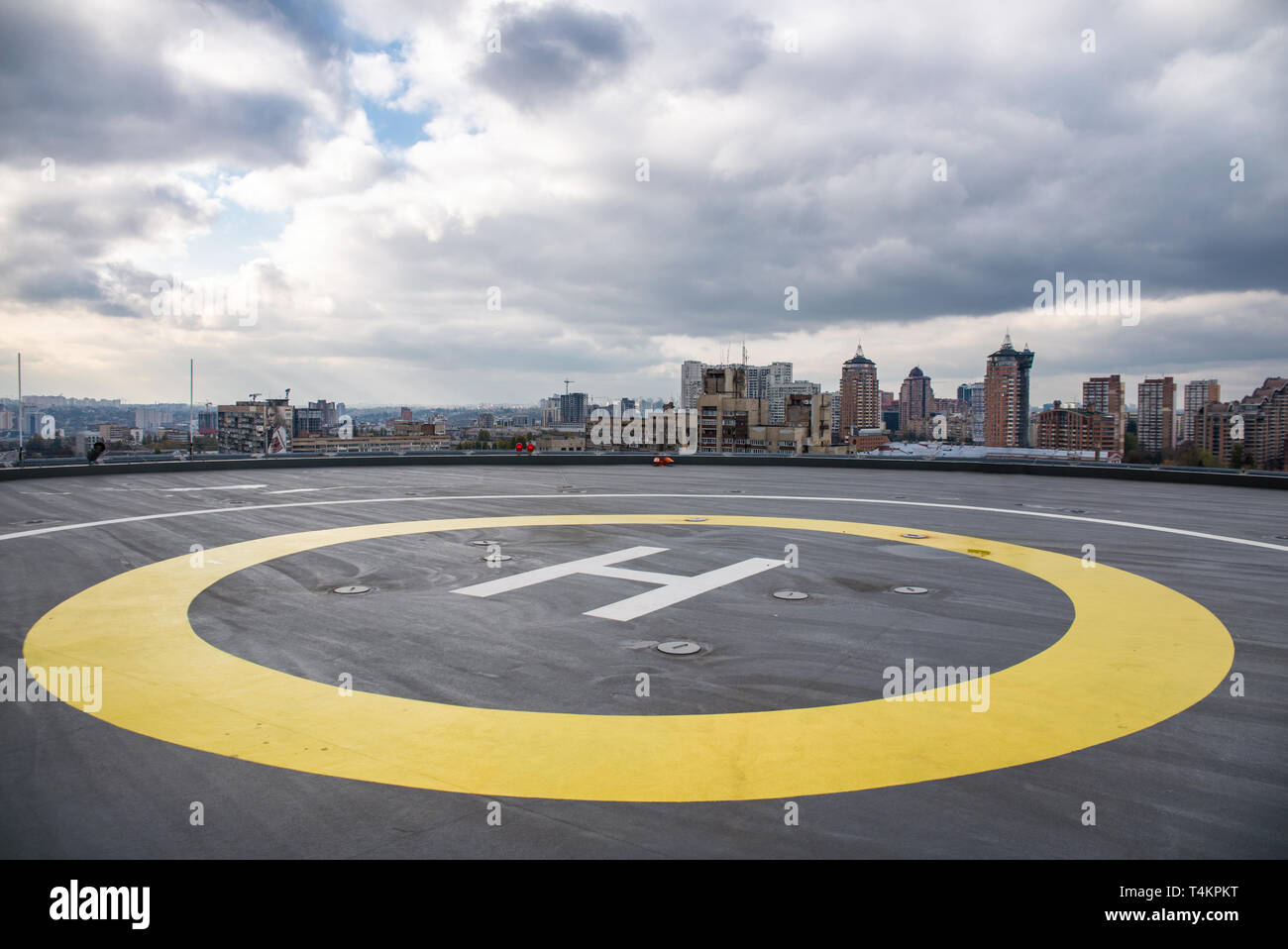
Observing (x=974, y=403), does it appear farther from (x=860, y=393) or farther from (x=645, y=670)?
(x=645, y=670)

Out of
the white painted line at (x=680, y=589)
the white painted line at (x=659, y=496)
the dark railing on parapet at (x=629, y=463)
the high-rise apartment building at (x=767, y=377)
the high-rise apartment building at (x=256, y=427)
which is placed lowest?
the white painted line at (x=680, y=589)

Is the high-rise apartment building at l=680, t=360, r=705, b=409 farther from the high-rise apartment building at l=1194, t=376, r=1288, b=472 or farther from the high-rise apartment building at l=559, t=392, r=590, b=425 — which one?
the high-rise apartment building at l=1194, t=376, r=1288, b=472

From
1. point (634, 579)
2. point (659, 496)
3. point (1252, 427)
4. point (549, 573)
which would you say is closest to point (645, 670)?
point (634, 579)

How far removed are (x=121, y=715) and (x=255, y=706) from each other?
826mm

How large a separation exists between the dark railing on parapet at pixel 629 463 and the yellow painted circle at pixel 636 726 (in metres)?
18.3

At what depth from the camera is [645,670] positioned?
581cm

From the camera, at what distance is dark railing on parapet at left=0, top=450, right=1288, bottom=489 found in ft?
72.0

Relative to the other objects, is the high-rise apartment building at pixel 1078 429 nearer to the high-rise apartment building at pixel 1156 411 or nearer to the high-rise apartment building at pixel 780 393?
the high-rise apartment building at pixel 1156 411

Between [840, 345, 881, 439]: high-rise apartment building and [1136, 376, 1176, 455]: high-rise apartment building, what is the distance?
48.9 feet

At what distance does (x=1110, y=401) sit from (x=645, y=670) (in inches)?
1531

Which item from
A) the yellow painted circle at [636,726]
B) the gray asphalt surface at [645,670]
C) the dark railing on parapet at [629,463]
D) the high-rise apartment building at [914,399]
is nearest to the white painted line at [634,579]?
the gray asphalt surface at [645,670]

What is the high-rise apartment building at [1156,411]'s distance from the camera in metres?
34.8
